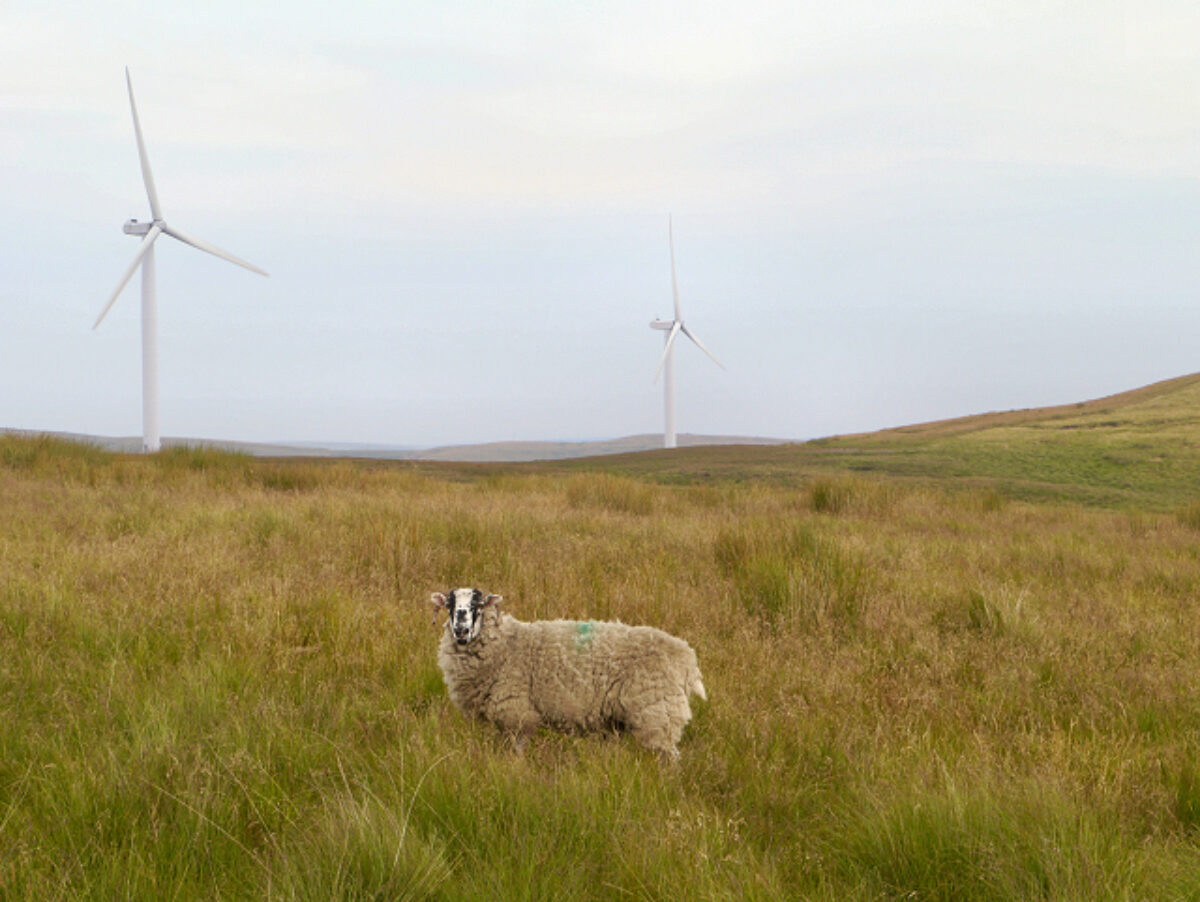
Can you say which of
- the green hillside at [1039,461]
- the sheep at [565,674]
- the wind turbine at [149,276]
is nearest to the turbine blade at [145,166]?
the wind turbine at [149,276]

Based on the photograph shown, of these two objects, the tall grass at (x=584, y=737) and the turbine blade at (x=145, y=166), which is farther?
the turbine blade at (x=145, y=166)

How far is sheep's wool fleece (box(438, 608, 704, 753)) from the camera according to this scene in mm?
3938

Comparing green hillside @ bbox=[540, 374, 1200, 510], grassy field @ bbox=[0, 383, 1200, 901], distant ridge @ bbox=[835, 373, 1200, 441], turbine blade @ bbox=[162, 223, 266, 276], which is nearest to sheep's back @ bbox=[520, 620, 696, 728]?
grassy field @ bbox=[0, 383, 1200, 901]

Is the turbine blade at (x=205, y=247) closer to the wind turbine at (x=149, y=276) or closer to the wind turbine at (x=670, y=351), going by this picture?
the wind turbine at (x=149, y=276)

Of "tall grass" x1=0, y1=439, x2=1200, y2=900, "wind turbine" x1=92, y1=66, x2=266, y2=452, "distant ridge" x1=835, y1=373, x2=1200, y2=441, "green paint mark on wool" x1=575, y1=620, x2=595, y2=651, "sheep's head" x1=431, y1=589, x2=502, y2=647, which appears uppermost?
"wind turbine" x1=92, y1=66, x2=266, y2=452

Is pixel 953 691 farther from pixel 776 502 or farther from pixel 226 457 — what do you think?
pixel 226 457

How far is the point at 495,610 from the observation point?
421 centimetres

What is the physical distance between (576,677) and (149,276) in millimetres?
44661

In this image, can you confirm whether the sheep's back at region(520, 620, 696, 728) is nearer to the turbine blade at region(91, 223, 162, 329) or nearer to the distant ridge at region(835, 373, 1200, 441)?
the turbine blade at region(91, 223, 162, 329)

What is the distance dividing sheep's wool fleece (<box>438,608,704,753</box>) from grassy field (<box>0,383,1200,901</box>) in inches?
6.5

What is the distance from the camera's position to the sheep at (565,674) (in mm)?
3904

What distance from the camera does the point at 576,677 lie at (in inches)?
161

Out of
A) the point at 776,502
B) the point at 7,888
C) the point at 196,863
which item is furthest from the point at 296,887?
the point at 776,502

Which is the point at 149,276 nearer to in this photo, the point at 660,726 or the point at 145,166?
the point at 145,166
